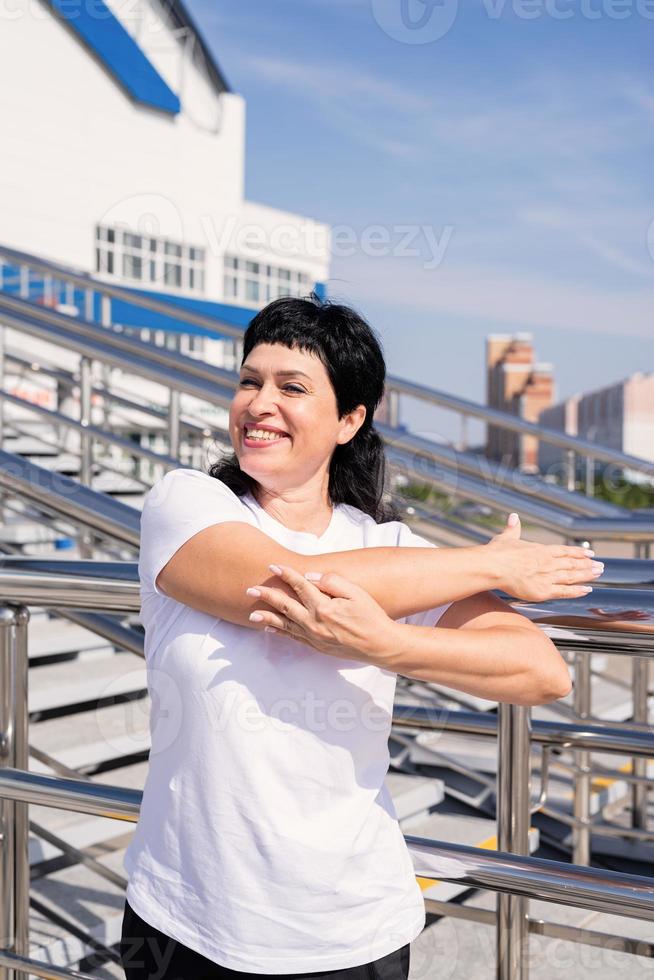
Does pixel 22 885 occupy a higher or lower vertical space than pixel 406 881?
lower

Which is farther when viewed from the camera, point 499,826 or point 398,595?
point 499,826

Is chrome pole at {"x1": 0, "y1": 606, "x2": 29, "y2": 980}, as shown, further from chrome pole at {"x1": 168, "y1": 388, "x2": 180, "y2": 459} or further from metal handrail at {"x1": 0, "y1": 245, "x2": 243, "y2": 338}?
metal handrail at {"x1": 0, "y1": 245, "x2": 243, "y2": 338}

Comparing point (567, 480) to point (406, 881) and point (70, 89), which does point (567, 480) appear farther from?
point (70, 89)

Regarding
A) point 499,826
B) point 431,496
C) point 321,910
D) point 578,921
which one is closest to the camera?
point 321,910

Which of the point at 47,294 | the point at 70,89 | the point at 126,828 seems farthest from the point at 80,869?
the point at 70,89

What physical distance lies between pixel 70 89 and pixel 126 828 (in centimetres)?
1968

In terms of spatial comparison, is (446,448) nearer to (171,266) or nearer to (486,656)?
(486,656)

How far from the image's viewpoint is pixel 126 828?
8.63ft

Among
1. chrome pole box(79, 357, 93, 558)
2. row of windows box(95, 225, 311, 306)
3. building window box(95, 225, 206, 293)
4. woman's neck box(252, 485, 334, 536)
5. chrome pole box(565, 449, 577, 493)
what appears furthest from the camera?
row of windows box(95, 225, 311, 306)

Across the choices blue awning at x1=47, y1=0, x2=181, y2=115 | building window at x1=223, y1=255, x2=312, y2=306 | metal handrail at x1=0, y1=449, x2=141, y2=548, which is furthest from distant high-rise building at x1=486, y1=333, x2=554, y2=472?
metal handrail at x1=0, y1=449, x2=141, y2=548

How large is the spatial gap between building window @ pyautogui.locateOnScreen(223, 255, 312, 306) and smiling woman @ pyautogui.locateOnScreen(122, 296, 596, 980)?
73.4 ft

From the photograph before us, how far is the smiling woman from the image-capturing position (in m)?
1.08

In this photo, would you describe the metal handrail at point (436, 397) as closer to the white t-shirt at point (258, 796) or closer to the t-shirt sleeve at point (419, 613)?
the t-shirt sleeve at point (419, 613)

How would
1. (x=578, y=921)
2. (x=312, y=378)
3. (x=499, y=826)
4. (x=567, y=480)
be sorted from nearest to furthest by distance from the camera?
(x=312, y=378) → (x=499, y=826) → (x=578, y=921) → (x=567, y=480)
